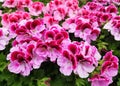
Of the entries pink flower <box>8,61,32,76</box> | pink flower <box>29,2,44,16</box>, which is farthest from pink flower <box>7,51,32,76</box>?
pink flower <box>29,2,44,16</box>

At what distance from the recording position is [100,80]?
3035mm

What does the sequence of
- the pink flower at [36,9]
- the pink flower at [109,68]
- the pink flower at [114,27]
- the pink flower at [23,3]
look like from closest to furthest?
1. the pink flower at [109,68]
2. the pink flower at [114,27]
3. the pink flower at [36,9]
4. the pink flower at [23,3]

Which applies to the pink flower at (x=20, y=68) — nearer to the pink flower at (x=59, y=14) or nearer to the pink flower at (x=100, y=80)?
the pink flower at (x=100, y=80)

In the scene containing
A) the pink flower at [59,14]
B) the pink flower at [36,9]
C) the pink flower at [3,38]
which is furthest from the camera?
the pink flower at [36,9]

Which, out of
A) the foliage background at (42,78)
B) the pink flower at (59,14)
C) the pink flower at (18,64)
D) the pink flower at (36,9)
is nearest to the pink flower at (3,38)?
the foliage background at (42,78)

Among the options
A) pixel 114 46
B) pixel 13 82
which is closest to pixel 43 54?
pixel 13 82

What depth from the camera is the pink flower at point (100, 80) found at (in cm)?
302

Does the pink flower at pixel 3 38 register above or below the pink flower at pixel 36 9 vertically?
above

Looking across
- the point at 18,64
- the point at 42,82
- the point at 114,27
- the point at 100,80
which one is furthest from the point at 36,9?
the point at 100,80

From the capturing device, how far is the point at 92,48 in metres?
3.07

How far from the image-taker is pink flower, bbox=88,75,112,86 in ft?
9.91

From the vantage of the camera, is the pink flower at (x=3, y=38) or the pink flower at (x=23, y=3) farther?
the pink flower at (x=23, y=3)

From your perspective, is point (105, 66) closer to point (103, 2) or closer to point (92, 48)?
point (92, 48)

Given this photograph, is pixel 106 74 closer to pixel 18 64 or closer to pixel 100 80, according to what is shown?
pixel 100 80
